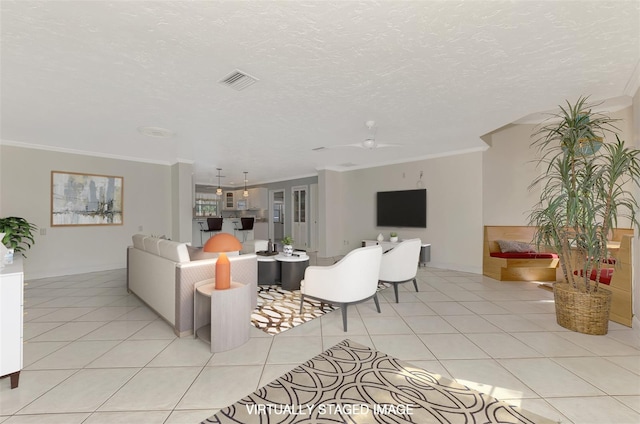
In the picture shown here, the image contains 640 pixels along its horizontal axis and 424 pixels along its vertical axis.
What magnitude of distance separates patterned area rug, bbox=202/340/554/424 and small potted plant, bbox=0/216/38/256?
4847 millimetres

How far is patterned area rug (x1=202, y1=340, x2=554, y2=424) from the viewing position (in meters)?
1.57

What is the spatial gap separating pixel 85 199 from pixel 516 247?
343 inches

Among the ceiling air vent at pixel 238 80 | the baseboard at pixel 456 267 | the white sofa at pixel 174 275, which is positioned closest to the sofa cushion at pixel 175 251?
the white sofa at pixel 174 275

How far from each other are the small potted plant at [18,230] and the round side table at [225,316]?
3.66 m

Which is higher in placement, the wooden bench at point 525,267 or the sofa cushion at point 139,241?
the sofa cushion at point 139,241

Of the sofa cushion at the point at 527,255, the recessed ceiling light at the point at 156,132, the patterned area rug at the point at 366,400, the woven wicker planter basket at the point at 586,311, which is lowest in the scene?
the patterned area rug at the point at 366,400

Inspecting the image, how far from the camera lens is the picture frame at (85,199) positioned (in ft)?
16.5

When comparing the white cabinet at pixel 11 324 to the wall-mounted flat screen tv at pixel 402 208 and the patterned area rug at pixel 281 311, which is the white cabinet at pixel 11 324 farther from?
the wall-mounted flat screen tv at pixel 402 208

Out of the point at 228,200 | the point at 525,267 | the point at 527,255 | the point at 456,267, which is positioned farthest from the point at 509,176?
the point at 228,200

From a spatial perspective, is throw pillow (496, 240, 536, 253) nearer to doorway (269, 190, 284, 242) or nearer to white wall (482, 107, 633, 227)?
white wall (482, 107, 633, 227)

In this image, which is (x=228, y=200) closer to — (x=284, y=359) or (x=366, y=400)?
(x=284, y=359)

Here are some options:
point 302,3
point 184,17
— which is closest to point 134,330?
point 184,17

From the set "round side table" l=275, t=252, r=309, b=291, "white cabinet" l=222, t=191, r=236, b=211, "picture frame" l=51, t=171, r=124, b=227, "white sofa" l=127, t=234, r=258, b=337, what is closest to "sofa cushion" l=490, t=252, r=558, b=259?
"round side table" l=275, t=252, r=309, b=291

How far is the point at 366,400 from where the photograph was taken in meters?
1.72
